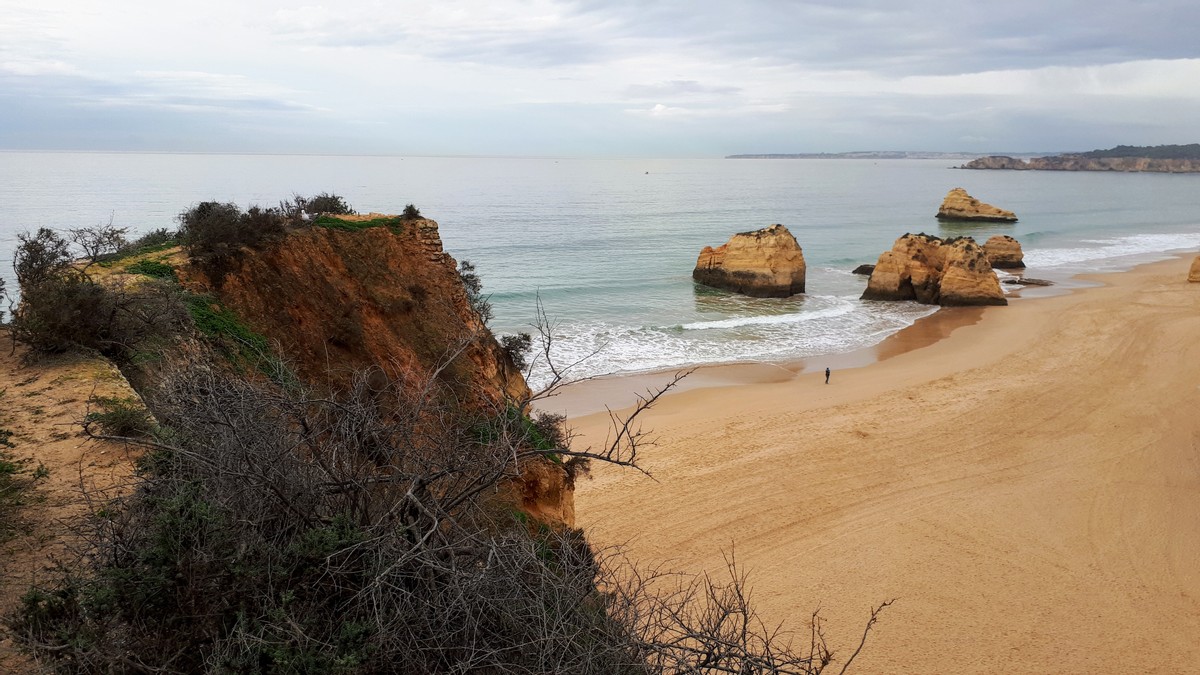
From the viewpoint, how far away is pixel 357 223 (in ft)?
46.0

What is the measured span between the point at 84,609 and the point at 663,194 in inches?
4101

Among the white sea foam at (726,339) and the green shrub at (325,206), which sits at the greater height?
the green shrub at (325,206)

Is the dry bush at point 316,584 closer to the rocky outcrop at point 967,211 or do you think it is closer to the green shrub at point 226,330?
the green shrub at point 226,330

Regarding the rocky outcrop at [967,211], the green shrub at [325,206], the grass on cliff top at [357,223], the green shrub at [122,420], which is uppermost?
the rocky outcrop at [967,211]

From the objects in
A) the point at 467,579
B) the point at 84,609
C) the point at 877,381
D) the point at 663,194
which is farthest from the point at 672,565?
the point at 663,194

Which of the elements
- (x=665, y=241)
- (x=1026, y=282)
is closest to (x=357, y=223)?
(x=1026, y=282)

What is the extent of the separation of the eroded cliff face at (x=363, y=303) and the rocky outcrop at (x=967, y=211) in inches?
2831

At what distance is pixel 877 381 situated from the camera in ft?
74.0

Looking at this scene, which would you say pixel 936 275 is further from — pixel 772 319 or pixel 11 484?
pixel 11 484

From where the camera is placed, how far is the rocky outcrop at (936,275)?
112 ft

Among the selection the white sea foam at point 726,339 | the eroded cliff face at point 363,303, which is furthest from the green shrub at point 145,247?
the white sea foam at point 726,339

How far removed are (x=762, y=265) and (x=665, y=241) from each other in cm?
1803

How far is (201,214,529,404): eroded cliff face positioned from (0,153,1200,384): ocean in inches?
99.0

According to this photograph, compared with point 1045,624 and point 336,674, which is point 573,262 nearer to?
point 1045,624
